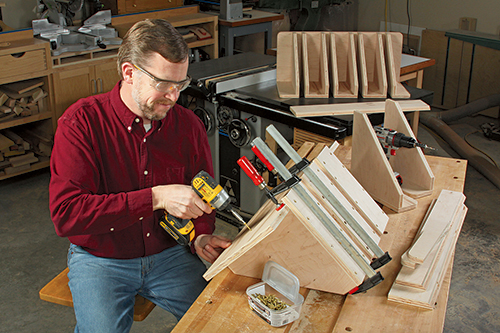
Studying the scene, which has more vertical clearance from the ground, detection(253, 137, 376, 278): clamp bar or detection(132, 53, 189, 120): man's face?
detection(132, 53, 189, 120): man's face

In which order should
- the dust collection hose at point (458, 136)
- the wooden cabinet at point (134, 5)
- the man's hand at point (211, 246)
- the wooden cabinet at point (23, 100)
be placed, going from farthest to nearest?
the wooden cabinet at point (134, 5)
the dust collection hose at point (458, 136)
the wooden cabinet at point (23, 100)
the man's hand at point (211, 246)

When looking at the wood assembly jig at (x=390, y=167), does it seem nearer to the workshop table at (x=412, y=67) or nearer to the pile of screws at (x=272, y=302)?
the pile of screws at (x=272, y=302)

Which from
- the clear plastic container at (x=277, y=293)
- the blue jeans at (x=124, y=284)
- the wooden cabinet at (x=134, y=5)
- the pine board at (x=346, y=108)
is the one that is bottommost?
the blue jeans at (x=124, y=284)

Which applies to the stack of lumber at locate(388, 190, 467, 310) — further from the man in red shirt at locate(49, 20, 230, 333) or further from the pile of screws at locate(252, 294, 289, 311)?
the man in red shirt at locate(49, 20, 230, 333)

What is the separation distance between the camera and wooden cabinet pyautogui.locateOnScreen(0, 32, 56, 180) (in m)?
3.24

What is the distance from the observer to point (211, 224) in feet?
5.93

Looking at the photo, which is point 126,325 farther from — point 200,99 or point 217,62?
point 217,62

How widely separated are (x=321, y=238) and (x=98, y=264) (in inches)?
30.8

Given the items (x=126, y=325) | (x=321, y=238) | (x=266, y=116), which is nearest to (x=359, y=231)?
(x=321, y=238)

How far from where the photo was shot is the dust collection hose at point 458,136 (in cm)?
360

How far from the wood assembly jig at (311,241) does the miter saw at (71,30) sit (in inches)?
106

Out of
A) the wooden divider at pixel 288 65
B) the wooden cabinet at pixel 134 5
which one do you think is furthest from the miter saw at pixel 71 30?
the wooden divider at pixel 288 65

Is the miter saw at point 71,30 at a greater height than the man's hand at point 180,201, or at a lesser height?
greater

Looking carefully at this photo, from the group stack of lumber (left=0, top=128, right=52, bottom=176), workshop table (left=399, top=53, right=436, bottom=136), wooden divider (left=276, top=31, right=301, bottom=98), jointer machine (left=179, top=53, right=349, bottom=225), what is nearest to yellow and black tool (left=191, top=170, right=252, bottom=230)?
jointer machine (left=179, top=53, right=349, bottom=225)
